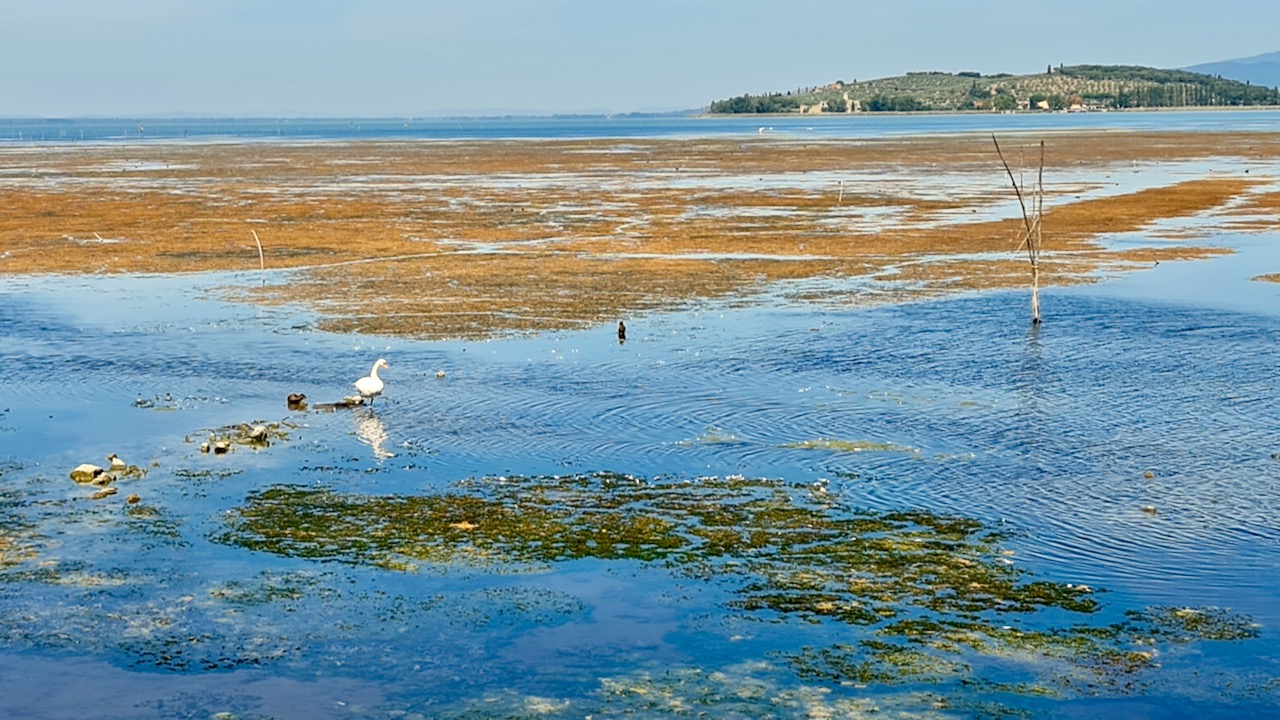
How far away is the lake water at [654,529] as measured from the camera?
13586 mm

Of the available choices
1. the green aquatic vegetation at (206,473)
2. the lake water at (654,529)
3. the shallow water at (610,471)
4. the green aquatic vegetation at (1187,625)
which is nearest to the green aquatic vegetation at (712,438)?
the lake water at (654,529)

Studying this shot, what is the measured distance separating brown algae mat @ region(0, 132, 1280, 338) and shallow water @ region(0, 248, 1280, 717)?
349 cm

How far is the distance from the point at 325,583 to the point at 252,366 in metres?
13.5

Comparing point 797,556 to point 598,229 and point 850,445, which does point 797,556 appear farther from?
point 598,229

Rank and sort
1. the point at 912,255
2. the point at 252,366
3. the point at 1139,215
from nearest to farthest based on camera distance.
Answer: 1. the point at 252,366
2. the point at 912,255
3. the point at 1139,215

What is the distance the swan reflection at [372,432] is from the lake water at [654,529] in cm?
6

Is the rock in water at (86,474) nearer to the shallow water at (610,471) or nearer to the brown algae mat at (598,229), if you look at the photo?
the shallow water at (610,471)

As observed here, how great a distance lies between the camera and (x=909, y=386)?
85.4 ft

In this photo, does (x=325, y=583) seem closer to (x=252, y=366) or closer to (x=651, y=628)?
(x=651, y=628)

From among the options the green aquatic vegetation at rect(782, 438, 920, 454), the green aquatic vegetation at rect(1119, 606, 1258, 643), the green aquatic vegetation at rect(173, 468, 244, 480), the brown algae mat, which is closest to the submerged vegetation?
the green aquatic vegetation at rect(1119, 606, 1258, 643)

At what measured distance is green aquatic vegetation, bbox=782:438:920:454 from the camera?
21594 mm

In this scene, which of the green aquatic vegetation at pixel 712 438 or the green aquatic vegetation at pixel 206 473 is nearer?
the green aquatic vegetation at pixel 206 473

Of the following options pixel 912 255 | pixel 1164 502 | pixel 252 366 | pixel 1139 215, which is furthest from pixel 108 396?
pixel 1139 215

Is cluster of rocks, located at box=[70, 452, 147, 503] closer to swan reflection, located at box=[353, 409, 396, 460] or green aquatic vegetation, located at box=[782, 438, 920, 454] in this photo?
swan reflection, located at box=[353, 409, 396, 460]
